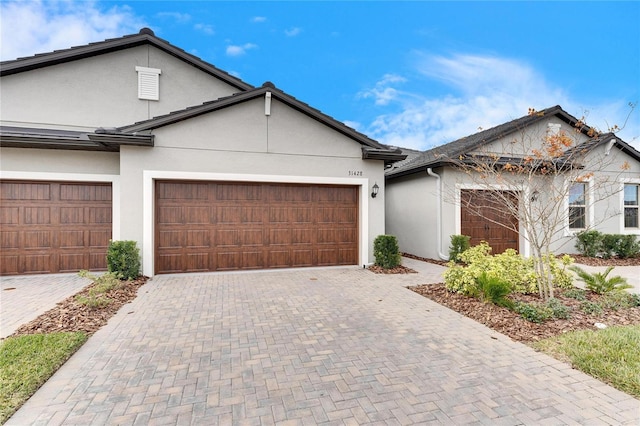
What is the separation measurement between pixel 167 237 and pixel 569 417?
8.38 metres

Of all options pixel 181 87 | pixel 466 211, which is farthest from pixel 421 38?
pixel 181 87

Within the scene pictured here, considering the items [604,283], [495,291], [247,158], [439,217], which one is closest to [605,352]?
[495,291]

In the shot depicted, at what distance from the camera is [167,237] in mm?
8047

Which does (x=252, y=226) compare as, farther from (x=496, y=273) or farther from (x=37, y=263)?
(x=496, y=273)

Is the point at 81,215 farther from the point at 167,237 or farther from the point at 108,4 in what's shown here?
the point at 108,4

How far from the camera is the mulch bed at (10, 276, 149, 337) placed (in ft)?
14.3

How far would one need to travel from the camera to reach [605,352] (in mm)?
3518

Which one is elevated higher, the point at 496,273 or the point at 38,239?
the point at 38,239

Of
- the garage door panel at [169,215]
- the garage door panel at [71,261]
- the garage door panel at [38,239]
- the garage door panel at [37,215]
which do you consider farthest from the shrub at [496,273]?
the garage door panel at [37,215]

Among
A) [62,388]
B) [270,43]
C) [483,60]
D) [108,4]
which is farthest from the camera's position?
[270,43]

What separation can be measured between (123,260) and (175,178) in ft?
7.69

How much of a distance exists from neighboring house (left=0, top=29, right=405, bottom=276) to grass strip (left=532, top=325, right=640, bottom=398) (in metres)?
5.58

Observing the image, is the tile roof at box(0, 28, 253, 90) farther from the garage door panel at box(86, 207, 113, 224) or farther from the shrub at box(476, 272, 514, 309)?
the shrub at box(476, 272, 514, 309)

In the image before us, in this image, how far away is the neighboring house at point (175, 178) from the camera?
779 cm
